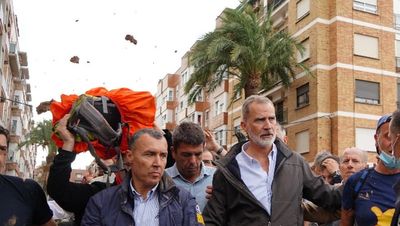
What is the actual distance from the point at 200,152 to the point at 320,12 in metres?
25.7

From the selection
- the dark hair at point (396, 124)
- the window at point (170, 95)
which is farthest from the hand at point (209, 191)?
the window at point (170, 95)

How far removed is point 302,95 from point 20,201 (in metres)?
26.2

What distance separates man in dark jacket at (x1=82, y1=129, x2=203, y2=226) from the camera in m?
3.50

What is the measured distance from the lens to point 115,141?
4.07 m

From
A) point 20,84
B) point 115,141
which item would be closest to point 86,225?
point 115,141

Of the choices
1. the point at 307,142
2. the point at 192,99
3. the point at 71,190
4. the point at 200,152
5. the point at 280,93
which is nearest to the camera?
the point at 71,190

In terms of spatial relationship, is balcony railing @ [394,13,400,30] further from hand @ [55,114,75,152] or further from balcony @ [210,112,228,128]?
hand @ [55,114,75,152]

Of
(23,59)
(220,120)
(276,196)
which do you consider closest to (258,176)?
(276,196)

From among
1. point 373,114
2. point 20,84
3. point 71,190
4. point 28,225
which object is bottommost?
point 28,225

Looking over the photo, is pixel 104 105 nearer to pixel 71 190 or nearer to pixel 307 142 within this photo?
pixel 71 190

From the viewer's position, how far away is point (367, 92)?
1127 inches

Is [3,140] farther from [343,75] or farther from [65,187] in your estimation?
[343,75]

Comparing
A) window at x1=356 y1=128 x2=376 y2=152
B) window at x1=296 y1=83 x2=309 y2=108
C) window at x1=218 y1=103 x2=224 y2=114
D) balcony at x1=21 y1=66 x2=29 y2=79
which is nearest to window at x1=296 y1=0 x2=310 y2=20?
window at x1=296 y1=83 x2=309 y2=108

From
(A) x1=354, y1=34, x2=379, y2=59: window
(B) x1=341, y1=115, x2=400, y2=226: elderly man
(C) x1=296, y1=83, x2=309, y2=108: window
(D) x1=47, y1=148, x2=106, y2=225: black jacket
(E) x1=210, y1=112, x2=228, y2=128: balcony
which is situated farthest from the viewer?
(E) x1=210, y1=112, x2=228, y2=128: balcony
